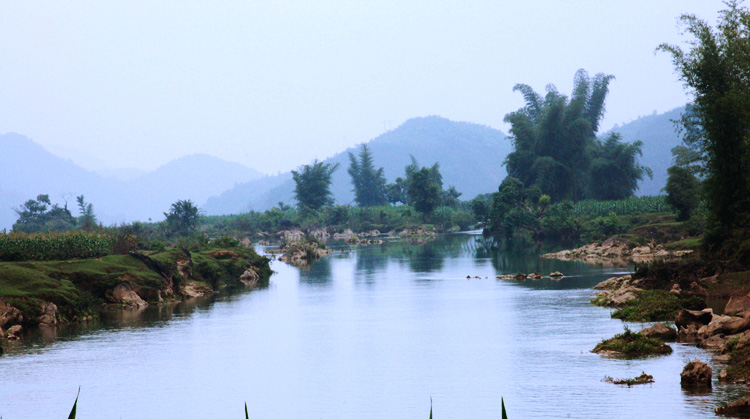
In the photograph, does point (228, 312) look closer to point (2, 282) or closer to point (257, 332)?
point (257, 332)

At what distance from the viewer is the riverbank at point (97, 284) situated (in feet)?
90.2

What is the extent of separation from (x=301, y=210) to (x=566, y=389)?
106063mm

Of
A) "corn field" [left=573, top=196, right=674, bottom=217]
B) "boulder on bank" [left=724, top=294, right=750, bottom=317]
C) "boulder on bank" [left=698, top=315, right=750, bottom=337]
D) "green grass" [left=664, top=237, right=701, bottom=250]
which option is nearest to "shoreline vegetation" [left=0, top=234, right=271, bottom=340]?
"boulder on bank" [left=698, top=315, right=750, bottom=337]

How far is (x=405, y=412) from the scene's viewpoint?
14.4m

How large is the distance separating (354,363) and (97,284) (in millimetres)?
17428

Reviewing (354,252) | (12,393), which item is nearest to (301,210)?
(354,252)

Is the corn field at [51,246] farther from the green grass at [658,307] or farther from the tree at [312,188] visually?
the tree at [312,188]

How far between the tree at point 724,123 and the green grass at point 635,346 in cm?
1183

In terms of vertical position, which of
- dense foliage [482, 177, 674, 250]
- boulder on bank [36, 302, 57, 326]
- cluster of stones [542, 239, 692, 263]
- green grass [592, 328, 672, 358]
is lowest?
green grass [592, 328, 672, 358]

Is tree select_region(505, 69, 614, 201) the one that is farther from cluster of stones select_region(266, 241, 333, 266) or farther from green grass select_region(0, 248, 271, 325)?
green grass select_region(0, 248, 271, 325)

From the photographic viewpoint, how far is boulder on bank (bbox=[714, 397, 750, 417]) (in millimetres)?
12023

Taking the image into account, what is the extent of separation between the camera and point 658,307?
75.8 ft

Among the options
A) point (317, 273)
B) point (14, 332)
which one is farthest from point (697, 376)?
point (317, 273)

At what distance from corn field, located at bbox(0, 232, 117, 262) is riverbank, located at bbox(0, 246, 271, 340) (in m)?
1.39
